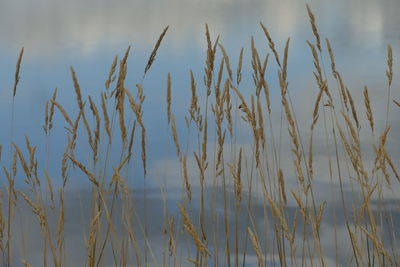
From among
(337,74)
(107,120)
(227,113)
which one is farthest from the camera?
(337,74)

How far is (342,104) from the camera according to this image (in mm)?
2352

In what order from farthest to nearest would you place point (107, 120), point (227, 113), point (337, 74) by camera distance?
point (337, 74) → point (227, 113) → point (107, 120)

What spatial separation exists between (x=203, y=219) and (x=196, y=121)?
352 mm

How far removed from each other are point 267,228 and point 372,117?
0.53 m

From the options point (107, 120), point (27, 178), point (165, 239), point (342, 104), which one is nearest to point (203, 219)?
point (165, 239)

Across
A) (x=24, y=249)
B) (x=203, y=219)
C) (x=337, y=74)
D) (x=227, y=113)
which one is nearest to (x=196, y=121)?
(x=227, y=113)

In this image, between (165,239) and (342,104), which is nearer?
(165,239)

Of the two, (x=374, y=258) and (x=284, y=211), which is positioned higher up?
(x=284, y=211)

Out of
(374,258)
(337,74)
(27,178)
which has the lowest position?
(374,258)

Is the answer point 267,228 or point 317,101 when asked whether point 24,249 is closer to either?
point 267,228

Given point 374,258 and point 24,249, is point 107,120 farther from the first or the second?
point 374,258

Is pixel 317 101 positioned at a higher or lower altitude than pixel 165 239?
higher

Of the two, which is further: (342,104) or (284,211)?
(342,104)

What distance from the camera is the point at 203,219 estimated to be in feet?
6.60
